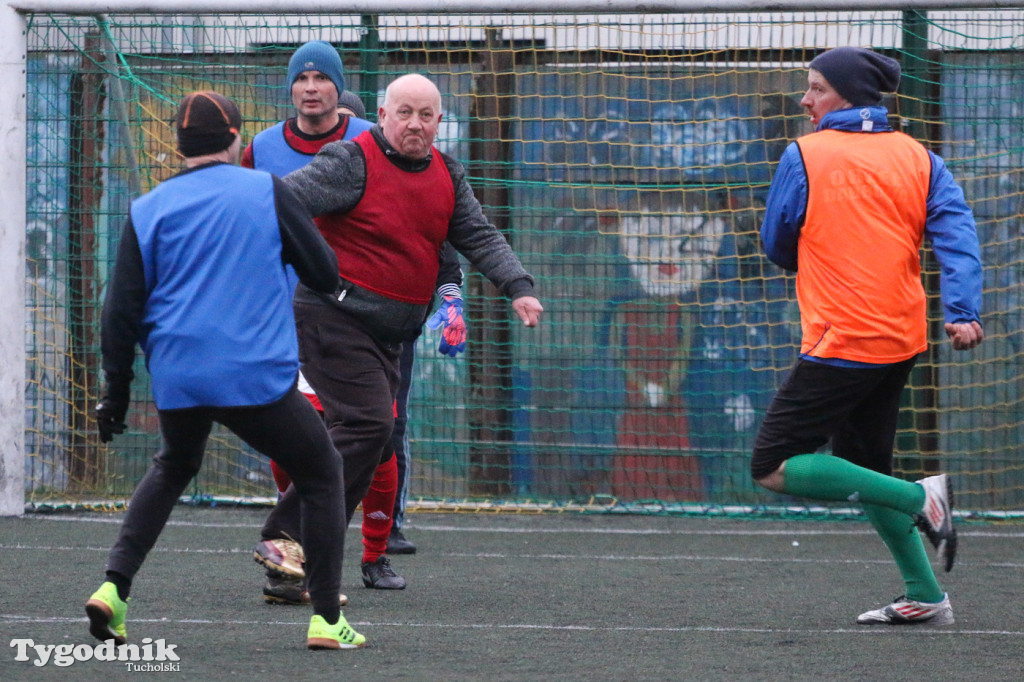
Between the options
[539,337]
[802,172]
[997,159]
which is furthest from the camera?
[539,337]

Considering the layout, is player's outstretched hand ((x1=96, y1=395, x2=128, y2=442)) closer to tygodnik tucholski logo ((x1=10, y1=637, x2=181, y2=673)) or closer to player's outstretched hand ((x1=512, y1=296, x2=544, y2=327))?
tygodnik tucholski logo ((x1=10, y1=637, x2=181, y2=673))

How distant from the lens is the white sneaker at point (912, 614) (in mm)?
5059

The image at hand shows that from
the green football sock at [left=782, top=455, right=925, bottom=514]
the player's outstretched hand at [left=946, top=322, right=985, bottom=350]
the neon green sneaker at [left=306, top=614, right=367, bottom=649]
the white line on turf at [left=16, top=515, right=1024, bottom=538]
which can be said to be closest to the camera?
the neon green sneaker at [left=306, top=614, right=367, bottom=649]

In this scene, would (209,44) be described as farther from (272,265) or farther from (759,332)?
(272,265)

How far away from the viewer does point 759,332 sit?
8922 millimetres

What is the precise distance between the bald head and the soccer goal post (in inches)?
143

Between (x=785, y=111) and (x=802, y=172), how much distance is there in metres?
4.12

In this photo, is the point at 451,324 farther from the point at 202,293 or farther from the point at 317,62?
the point at 202,293

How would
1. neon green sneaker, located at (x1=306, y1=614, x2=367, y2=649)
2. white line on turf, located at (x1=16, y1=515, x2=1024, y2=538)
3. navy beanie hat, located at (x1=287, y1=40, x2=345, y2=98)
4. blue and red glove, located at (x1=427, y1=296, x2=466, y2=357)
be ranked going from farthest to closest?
white line on turf, located at (x1=16, y1=515, x2=1024, y2=538) → navy beanie hat, located at (x1=287, y1=40, x2=345, y2=98) → blue and red glove, located at (x1=427, y1=296, x2=466, y2=357) → neon green sneaker, located at (x1=306, y1=614, x2=367, y2=649)

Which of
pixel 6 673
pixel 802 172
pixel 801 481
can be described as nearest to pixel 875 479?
pixel 801 481

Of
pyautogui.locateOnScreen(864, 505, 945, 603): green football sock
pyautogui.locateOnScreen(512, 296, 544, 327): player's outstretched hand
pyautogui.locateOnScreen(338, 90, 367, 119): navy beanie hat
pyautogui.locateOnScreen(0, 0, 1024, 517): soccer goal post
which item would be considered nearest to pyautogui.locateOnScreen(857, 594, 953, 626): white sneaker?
pyautogui.locateOnScreen(864, 505, 945, 603): green football sock

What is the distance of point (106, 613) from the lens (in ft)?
13.2

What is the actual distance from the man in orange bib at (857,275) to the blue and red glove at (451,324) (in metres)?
1.16

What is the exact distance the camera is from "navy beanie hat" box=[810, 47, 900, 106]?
4.93m
